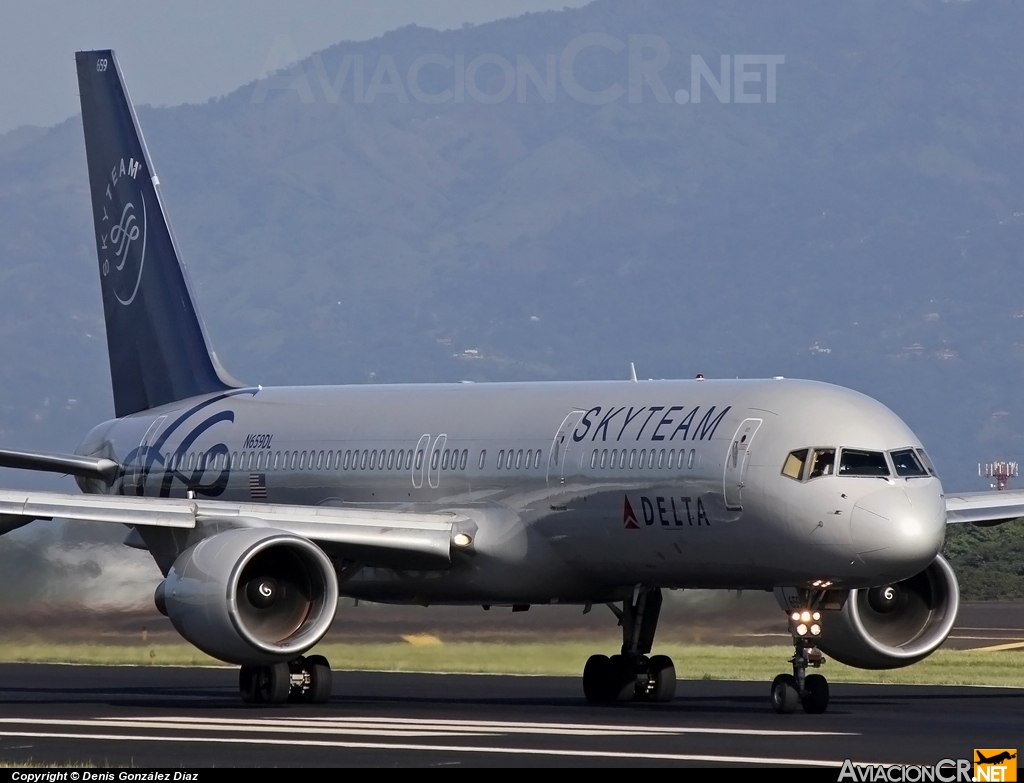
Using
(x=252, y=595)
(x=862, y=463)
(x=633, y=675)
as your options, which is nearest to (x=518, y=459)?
(x=633, y=675)

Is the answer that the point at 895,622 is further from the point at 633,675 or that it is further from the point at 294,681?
the point at 294,681

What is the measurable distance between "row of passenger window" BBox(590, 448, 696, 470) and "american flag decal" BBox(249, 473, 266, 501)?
7675mm

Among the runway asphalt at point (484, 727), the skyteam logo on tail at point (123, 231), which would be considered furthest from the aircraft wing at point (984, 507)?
the skyteam logo on tail at point (123, 231)

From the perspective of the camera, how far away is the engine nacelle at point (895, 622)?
99.1 feet

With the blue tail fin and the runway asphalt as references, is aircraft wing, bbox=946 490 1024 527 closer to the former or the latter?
the runway asphalt

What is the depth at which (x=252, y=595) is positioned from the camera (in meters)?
28.6

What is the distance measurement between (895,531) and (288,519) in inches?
327

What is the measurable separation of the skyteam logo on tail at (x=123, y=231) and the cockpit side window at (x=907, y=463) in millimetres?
17603

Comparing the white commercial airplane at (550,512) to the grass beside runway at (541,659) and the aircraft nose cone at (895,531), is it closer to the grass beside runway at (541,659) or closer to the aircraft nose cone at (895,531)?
the aircraft nose cone at (895,531)

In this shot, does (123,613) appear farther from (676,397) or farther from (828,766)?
(828,766)

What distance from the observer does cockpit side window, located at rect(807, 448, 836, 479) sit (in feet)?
88.5

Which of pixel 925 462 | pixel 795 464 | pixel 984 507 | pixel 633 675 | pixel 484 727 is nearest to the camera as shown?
pixel 484 727

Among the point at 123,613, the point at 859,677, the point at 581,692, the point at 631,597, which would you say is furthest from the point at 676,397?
the point at 123,613

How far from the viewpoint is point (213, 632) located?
27500 mm
